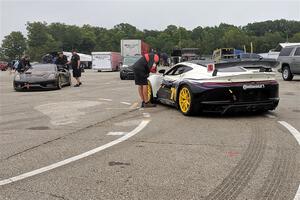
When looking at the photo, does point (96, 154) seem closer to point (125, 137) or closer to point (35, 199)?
point (125, 137)

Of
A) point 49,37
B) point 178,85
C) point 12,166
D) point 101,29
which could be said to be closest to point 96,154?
point 12,166

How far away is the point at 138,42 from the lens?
52.1 m

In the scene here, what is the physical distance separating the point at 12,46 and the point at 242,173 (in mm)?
153624

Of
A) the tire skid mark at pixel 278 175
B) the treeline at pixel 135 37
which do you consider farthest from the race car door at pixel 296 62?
the treeline at pixel 135 37

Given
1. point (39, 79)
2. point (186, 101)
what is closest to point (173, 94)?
point (186, 101)

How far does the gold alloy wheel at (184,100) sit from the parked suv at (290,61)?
12.6m

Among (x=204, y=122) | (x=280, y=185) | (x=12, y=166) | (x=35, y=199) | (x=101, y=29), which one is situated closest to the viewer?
(x=35, y=199)

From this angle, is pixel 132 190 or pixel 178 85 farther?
pixel 178 85

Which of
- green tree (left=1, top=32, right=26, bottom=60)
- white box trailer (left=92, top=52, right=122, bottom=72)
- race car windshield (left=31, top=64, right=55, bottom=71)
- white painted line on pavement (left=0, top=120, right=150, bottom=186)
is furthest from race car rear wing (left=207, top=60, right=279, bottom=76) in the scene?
green tree (left=1, top=32, right=26, bottom=60)

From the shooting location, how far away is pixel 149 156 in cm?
656

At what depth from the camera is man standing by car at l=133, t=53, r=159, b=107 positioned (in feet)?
40.0

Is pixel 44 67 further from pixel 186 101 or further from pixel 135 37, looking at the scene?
pixel 135 37

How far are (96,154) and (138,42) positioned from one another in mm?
45967

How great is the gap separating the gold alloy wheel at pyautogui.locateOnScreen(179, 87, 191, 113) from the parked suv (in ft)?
41.5
